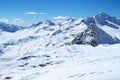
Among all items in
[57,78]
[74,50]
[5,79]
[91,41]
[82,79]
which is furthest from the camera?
[91,41]

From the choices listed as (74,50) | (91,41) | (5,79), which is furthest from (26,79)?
(91,41)

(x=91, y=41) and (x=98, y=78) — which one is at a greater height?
(x=91, y=41)

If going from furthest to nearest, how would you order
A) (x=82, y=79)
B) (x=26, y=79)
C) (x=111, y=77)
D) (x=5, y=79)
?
1. (x=5, y=79)
2. (x=26, y=79)
3. (x=82, y=79)
4. (x=111, y=77)

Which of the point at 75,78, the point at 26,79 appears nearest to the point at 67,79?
the point at 75,78

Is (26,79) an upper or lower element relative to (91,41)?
lower

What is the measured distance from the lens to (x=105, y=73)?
97.3ft

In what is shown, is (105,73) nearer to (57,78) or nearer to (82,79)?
(82,79)

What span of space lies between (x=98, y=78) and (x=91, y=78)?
3.42 feet

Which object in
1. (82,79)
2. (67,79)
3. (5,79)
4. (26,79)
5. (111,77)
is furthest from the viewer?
(5,79)

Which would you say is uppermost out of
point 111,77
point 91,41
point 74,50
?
point 91,41

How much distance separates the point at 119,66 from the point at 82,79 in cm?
663

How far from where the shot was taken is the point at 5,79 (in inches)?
2744

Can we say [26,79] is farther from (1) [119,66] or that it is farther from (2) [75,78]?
(1) [119,66]

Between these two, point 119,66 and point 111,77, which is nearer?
point 111,77
